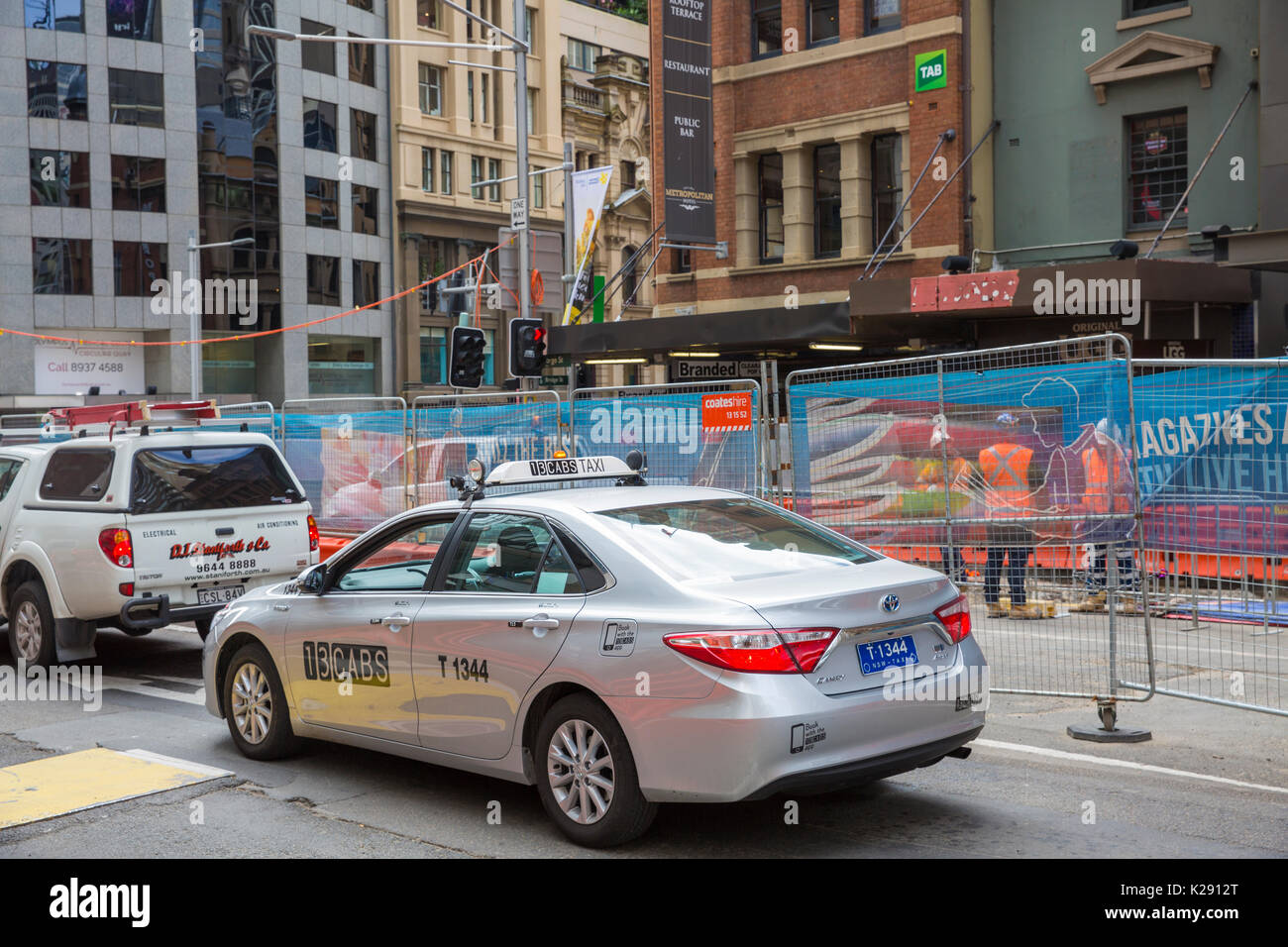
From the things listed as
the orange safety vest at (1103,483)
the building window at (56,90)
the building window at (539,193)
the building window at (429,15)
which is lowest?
the orange safety vest at (1103,483)

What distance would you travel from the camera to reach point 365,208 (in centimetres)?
5956

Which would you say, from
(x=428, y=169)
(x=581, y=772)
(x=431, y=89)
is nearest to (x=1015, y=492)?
(x=581, y=772)

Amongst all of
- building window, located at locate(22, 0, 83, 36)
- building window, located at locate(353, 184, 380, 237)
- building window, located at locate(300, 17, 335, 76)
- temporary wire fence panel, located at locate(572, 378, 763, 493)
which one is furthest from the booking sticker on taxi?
building window, located at locate(353, 184, 380, 237)

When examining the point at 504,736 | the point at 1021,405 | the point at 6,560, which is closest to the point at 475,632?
the point at 504,736

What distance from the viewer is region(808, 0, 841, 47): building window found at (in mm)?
24391

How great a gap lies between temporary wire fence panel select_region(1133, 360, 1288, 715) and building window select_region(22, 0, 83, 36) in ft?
169

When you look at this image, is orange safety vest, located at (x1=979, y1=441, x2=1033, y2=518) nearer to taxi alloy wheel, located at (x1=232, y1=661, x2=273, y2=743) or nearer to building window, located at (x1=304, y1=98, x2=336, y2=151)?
taxi alloy wheel, located at (x1=232, y1=661, x2=273, y2=743)

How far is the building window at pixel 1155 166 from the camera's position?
19.9 meters

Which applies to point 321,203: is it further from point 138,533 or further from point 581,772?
point 581,772

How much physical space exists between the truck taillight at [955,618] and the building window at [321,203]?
54336mm

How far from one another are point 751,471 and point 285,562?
169 inches

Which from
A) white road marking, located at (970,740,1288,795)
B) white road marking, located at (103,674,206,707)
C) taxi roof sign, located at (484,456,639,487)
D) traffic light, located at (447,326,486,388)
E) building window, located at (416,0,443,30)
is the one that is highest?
building window, located at (416,0,443,30)

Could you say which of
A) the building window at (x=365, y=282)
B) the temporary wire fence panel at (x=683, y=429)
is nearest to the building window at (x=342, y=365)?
the building window at (x=365, y=282)

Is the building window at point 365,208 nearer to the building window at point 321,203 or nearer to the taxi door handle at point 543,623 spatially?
the building window at point 321,203
